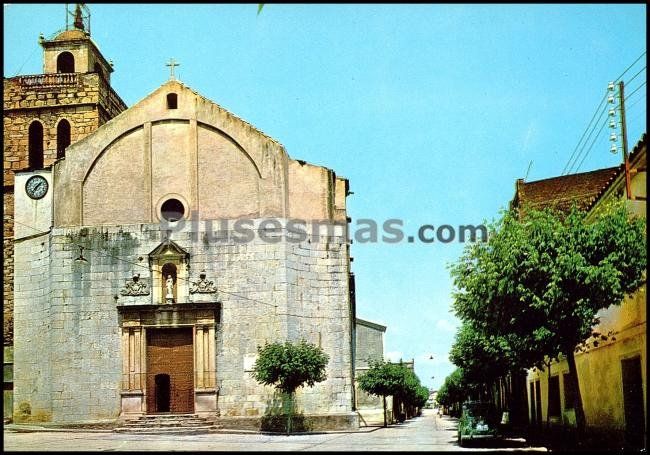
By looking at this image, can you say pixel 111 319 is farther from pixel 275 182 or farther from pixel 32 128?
pixel 32 128

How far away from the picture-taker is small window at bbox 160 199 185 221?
31906 mm

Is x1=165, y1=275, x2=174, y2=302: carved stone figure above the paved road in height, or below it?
above

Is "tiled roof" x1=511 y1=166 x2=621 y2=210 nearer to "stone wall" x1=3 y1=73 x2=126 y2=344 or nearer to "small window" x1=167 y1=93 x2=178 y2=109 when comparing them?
"small window" x1=167 y1=93 x2=178 y2=109

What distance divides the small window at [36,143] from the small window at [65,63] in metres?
3.55

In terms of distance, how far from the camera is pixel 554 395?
35.5m

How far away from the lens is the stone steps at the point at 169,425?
92.1ft

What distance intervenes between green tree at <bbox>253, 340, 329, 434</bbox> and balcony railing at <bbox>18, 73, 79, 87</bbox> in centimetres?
1997

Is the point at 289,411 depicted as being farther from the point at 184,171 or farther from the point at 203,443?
the point at 184,171

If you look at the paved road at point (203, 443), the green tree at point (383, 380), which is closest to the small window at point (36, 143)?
the paved road at point (203, 443)

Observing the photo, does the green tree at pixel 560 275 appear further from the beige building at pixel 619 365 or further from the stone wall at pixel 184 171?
the stone wall at pixel 184 171

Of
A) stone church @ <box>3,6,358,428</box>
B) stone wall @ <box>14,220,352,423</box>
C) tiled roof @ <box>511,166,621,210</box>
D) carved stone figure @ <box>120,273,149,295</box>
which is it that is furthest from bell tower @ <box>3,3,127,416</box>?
tiled roof @ <box>511,166,621,210</box>

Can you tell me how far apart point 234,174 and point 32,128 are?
14.7 metres

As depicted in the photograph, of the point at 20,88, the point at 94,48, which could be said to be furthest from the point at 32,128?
the point at 94,48

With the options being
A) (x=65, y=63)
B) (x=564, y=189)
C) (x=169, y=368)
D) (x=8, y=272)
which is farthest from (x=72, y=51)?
(x=564, y=189)
